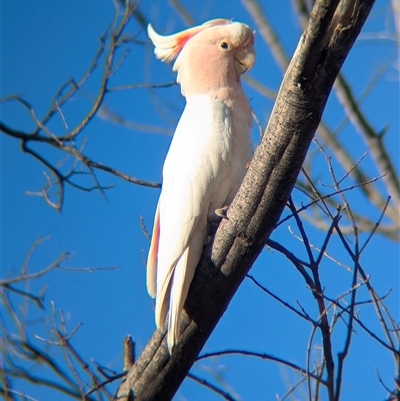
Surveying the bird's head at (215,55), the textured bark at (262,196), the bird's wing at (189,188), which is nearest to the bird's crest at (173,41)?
the bird's head at (215,55)

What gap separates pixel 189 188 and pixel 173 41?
34.2 inches

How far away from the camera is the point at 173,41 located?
2.89 meters

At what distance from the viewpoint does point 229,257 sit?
2.12 meters

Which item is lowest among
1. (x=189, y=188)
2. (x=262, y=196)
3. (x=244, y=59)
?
(x=262, y=196)

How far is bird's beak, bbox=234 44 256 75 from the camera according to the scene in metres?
2.77

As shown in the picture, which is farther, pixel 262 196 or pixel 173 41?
pixel 173 41

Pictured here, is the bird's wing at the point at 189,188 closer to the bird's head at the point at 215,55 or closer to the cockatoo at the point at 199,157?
the cockatoo at the point at 199,157

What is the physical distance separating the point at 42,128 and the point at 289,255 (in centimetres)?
176

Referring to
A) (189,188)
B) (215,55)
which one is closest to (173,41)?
(215,55)

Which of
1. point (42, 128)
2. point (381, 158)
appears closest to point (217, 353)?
point (42, 128)

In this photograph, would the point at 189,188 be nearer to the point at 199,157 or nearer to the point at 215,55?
the point at 199,157

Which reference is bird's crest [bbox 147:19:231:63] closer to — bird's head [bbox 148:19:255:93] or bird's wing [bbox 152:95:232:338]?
bird's head [bbox 148:19:255:93]

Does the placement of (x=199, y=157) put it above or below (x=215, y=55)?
below

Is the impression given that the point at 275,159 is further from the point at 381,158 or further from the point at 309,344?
the point at 381,158
